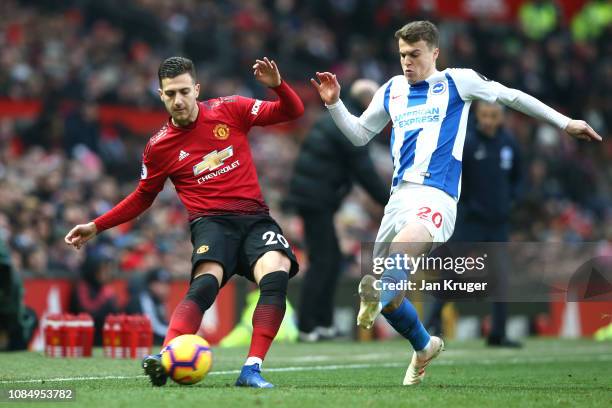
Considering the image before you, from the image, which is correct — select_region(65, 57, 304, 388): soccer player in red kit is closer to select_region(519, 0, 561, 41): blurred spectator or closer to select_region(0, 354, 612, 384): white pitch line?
select_region(0, 354, 612, 384): white pitch line

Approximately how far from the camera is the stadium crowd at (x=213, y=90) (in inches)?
586

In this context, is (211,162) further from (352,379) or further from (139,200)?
(352,379)

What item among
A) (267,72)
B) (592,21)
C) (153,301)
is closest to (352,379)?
(267,72)

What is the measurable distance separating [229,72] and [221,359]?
39.0ft

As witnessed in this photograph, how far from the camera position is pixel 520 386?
7.56 meters

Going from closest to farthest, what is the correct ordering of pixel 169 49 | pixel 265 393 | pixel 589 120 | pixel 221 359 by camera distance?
1. pixel 265 393
2. pixel 221 359
3. pixel 169 49
4. pixel 589 120

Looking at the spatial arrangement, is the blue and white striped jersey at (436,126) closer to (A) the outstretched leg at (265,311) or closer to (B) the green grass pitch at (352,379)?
(A) the outstretched leg at (265,311)

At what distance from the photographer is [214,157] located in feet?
24.6

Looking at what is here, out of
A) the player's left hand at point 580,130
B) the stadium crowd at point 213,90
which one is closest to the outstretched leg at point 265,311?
the player's left hand at point 580,130

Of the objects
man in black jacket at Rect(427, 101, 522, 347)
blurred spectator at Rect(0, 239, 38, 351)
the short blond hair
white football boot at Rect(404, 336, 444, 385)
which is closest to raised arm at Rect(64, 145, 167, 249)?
the short blond hair

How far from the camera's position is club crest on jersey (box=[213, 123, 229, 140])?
7516mm

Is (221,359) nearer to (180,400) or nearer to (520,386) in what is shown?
(520,386)

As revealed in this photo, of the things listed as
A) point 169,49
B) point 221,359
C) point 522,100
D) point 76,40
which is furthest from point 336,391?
point 169,49

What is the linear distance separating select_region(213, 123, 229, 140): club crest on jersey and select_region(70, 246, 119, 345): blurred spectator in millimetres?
4905
